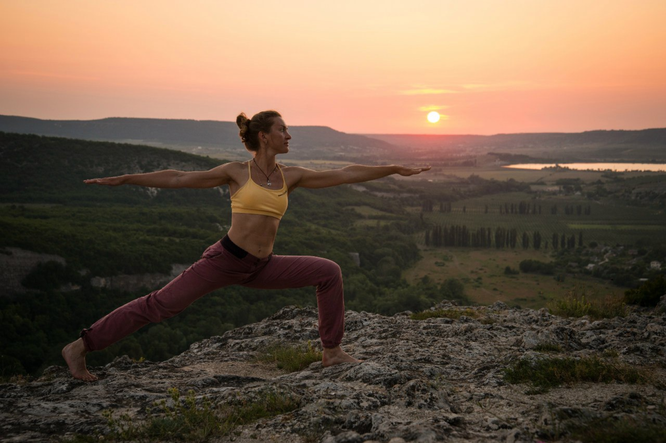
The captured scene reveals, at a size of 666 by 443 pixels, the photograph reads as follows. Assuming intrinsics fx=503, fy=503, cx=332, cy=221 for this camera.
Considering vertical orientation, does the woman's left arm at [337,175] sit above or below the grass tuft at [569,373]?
above

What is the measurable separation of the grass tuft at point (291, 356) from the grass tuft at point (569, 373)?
98.0 inches

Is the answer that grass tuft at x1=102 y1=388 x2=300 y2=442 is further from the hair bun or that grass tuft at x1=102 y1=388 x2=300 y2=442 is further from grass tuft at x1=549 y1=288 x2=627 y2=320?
grass tuft at x1=549 y1=288 x2=627 y2=320

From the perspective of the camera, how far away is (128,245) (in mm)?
56562

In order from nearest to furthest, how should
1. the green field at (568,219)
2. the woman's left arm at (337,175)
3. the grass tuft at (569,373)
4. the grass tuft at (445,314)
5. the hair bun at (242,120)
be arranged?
the grass tuft at (569,373) < the hair bun at (242,120) < the woman's left arm at (337,175) < the grass tuft at (445,314) < the green field at (568,219)

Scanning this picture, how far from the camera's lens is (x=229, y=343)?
332 inches

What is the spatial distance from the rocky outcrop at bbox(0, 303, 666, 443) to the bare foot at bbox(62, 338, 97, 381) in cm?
12

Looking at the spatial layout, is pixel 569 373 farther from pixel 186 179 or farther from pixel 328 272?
pixel 186 179

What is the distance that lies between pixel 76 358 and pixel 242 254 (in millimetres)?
2217

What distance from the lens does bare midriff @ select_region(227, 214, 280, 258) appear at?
17.8ft

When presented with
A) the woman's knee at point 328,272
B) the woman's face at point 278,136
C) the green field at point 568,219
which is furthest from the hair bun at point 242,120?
the green field at point 568,219

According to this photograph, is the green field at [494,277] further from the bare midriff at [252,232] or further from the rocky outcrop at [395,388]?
the bare midriff at [252,232]

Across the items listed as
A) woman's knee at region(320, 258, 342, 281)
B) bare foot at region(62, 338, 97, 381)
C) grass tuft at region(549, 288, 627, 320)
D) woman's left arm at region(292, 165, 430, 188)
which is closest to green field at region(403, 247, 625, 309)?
grass tuft at region(549, 288, 627, 320)

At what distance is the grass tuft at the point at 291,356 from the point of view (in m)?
6.62

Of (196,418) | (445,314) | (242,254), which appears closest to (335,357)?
(242,254)
